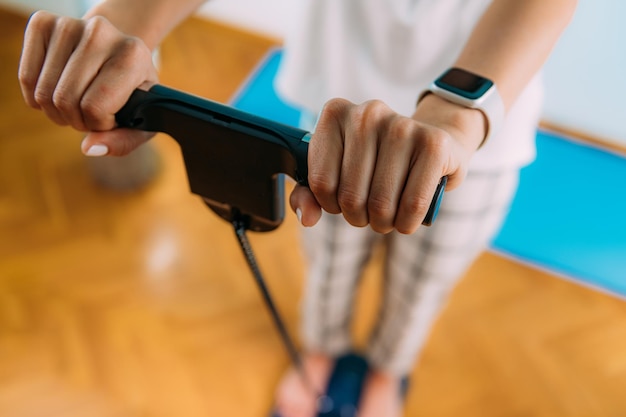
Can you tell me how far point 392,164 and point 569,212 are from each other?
143 cm

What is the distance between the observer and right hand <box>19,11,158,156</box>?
0.56m

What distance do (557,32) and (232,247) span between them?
3.91ft

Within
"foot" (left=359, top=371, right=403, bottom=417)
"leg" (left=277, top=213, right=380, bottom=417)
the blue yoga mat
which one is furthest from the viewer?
the blue yoga mat

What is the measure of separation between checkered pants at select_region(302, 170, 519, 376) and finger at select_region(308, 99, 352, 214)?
391 millimetres

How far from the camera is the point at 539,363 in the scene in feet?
4.86

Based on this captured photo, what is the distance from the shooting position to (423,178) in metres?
0.48

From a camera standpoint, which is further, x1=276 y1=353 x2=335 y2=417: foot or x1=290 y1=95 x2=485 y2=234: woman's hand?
x1=276 y1=353 x2=335 y2=417: foot

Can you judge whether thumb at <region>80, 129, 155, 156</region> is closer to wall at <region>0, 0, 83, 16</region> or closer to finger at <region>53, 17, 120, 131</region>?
finger at <region>53, 17, 120, 131</region>

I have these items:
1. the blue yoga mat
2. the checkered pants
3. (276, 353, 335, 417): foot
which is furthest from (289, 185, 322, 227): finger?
the blue yoga mat

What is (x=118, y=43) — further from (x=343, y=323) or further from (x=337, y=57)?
(x=343, y=323)

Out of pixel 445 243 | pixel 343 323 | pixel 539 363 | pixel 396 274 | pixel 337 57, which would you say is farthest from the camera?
pixel 539 363

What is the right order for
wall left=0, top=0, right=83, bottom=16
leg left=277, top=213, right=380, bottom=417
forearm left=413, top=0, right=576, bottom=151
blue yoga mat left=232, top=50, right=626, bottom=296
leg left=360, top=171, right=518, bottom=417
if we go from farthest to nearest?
wall left=0, top=0, right=83, bottom=16, blue yoga mat left=232, top=50, right=626, bottom=296, leg left=277, top=213, right=380, bottom=417, leg left=360, top=171, right=518, bottom=417, forearm left=413, top=0, right=576, bottom=151

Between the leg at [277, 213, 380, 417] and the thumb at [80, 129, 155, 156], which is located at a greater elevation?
the thumb at [80, 129, 155, 156]

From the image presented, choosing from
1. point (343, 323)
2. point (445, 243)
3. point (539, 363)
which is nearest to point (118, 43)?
point (445, 243)
